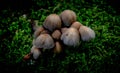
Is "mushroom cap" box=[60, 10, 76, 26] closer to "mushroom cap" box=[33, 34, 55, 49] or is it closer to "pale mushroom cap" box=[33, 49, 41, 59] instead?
"mushroom cap" box=[33, 34, 55, 49]

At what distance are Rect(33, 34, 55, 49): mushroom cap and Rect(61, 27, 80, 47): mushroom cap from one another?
14 centimetres

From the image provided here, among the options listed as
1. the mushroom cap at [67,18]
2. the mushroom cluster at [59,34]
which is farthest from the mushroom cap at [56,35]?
the mushroom cap at [67,18]

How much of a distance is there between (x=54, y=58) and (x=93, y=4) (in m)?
1.27

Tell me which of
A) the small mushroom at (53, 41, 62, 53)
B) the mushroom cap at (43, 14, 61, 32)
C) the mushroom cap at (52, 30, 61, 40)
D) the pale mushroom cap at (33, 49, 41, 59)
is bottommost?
the pale mushroom cap at (33, 49, 41, 59)

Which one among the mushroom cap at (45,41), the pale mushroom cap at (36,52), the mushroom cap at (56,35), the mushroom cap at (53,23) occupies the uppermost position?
the mushroom cap at (53,23)

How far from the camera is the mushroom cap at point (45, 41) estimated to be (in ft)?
7.82

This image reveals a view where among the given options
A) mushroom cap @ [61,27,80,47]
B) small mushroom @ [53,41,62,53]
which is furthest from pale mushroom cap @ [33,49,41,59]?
mushroom cap @ [61,27,80,47]

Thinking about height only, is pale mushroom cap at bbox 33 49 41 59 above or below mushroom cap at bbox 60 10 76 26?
below

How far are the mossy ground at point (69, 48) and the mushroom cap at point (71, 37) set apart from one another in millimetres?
204

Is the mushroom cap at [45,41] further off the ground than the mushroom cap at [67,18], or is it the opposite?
the mushroom cap at [67,18]

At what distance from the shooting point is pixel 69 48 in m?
2.59

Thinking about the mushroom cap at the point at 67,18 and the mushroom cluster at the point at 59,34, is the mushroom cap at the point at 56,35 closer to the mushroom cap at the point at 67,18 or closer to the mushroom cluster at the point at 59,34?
the mushroom cluster at the point at 59,34

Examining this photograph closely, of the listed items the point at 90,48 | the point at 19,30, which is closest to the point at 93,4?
the point at 90,48

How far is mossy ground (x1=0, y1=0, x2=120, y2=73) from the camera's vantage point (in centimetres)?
257
